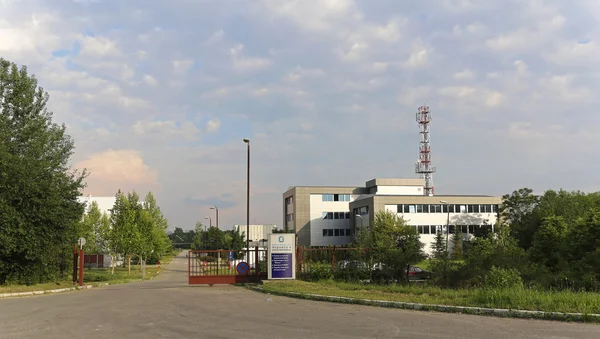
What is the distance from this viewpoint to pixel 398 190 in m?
101

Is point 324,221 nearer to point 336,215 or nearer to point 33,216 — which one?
point 336,215

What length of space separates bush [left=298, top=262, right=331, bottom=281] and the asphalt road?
290 inches

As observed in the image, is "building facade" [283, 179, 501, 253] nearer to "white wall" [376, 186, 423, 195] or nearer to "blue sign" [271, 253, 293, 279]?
"white wall" [376, 186, 423, 195]

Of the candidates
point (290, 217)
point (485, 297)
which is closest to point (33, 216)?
point (485, 297)

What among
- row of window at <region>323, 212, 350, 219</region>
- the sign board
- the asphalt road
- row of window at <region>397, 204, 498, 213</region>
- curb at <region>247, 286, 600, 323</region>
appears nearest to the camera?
the asphalt road

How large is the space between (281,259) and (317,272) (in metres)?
1.83

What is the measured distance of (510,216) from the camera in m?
78.1

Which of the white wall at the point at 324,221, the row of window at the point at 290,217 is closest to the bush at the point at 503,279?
the white wall at the point at 324,221

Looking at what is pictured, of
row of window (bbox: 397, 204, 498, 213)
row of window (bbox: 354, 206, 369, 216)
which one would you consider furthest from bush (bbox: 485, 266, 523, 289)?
row of window (bbox: 354, 206, 369, 216)

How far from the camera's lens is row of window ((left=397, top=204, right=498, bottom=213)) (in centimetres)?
8334

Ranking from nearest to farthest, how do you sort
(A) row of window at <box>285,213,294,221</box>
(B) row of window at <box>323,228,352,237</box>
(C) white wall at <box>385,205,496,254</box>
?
(C) white wall at <box>385,205,496,254</box>
(B) row of window at <box>323,228,352,237</box>
(A) row of window at <box>285,213,294,221</box>

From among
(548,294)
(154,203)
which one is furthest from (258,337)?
(154,203)

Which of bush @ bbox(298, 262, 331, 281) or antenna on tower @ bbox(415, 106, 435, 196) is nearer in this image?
bush @ bbox(298, 262, 331, 281)

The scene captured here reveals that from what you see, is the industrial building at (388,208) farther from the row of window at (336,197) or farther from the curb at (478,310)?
the curb at (478,310)
